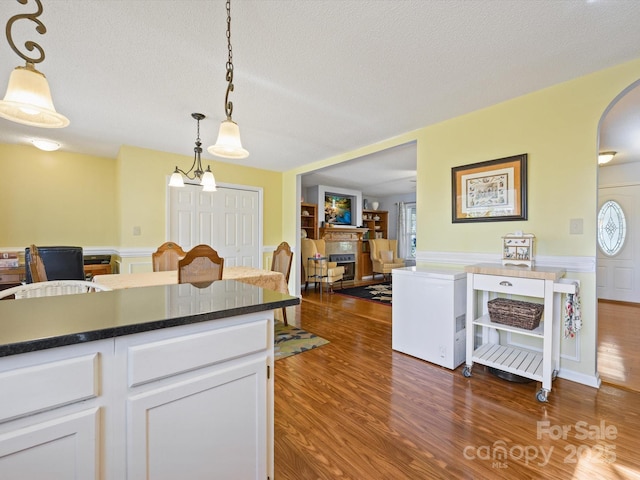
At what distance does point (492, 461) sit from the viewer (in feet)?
4.79

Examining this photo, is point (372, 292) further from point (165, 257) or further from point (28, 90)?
point (28, 90)

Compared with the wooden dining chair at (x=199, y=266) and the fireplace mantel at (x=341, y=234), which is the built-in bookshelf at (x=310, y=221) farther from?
the wooden dining chair at (x=199, y=266)

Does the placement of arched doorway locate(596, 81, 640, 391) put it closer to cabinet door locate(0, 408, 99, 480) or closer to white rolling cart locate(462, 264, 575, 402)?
white rolling cart locate(462, 264, 575, 402)

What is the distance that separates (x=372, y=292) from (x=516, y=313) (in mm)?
3744

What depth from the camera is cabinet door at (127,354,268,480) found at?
2.89 feet

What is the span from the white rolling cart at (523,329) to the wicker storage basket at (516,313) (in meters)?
0.04

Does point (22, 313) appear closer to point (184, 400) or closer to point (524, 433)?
point (184, 400)

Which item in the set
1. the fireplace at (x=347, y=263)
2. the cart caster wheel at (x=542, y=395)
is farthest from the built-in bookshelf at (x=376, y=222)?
the cart caster wheel at (x=542, y=395)

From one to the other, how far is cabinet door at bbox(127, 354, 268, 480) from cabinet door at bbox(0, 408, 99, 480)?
10 cm

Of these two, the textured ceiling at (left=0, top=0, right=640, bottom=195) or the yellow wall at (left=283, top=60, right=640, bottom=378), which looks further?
the yellow wall at (left=283, top=60, right=640, bottom=378)

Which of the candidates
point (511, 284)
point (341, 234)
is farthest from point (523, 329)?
point (341, 234)

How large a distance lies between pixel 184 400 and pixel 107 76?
2522 mm

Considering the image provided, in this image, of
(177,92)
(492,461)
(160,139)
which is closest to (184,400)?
(492,461)

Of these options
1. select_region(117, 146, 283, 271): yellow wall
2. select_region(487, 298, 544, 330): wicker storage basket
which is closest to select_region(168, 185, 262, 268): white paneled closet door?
select_region(117, 146, 283, 271): yellow wall
